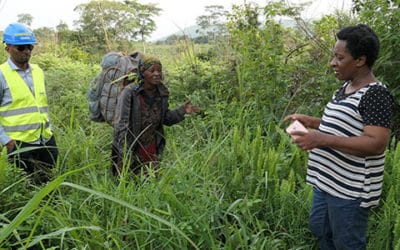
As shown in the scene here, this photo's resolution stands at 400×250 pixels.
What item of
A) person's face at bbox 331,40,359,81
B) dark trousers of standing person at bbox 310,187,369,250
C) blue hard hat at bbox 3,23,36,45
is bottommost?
dark trousers of standing person at bbox 310,187,369,250

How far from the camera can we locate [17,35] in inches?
118

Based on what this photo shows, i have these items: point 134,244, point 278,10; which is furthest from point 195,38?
point 134,244

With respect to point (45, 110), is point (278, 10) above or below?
above

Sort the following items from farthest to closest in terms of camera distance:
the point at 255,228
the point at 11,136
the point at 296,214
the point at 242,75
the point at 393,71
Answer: the point at 242,75, the point at 393,71, the point at 11,136, the point at 296,214, the point at 255,228

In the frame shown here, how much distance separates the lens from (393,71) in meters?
3.59

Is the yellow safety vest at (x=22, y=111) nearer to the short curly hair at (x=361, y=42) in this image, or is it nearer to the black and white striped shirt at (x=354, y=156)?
the black and white striped shirt at (x=354, y=156)

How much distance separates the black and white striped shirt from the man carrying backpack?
4.40ft

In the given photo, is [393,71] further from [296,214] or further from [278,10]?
[296,214]

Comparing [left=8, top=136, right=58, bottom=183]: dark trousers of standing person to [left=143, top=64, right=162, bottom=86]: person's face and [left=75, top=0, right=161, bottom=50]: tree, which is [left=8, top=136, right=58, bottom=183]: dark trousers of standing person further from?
[left=75, top=0, right=161, bottom=50]: tree

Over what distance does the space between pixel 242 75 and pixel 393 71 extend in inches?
49.8

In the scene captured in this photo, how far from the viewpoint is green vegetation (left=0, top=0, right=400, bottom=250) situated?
88.7 inches

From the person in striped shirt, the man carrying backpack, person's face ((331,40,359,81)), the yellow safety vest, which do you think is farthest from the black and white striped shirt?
the yellow safety vest

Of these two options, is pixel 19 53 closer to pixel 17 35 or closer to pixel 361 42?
pixel 17 35

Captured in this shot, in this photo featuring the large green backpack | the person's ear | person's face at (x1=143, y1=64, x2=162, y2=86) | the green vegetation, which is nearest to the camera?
the person's ear
